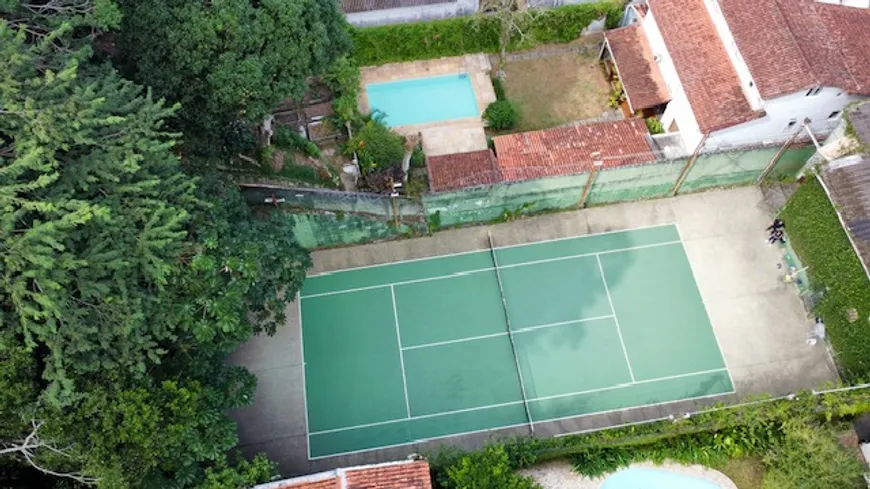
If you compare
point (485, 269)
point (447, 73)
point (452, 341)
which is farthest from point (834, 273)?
point (447, 73)

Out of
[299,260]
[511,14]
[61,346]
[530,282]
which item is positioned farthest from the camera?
[511,14]

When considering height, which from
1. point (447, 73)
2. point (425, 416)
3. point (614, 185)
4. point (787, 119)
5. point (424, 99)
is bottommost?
point (425, 416)

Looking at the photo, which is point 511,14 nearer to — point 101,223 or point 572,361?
point 572,361

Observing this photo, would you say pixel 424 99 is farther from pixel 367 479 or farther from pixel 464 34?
pixel 367 479

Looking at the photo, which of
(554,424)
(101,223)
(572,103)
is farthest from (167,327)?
(572,103)

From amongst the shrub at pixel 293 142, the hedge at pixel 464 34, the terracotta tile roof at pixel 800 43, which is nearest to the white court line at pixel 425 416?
the shrub at pixel 293 142

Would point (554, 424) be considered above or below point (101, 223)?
below
